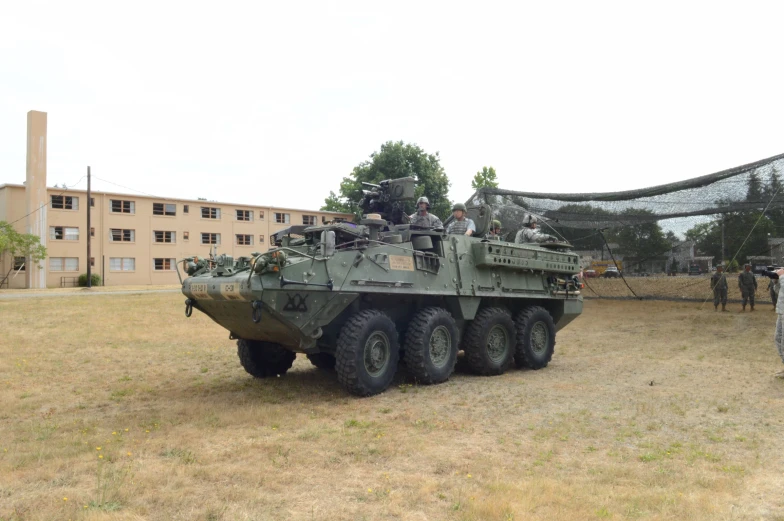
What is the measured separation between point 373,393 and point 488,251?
305 cm

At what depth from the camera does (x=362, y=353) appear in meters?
8.00

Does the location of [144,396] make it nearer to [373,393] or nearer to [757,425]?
[373,393]

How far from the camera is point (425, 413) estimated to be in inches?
287

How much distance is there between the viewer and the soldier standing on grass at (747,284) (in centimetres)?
1593

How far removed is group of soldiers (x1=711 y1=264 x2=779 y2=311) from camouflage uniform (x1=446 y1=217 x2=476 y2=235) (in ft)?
27.9

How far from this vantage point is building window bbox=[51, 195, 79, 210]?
39.8 metres

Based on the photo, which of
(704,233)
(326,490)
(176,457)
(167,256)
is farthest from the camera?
(167,256)

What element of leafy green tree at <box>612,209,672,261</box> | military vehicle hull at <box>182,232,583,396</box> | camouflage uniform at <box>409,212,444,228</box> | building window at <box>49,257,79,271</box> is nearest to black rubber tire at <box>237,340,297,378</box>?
military vehicle hull at <box>182,232,583,396</box>

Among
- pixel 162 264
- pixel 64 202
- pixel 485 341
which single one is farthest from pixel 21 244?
pixel 485 341

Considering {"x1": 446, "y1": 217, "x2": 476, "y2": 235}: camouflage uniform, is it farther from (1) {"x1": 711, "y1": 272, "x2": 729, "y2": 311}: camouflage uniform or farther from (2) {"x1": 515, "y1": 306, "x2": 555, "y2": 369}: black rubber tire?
(1) {"x1": 711, "y1": 272, "x2": 729, "y2": 311}: camouflage uniform

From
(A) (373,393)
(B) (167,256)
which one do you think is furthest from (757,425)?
(B) (167,256)

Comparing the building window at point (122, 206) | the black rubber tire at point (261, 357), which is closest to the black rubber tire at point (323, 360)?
the black rubber tire at point (261, 357)

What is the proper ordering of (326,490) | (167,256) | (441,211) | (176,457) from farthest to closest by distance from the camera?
(167,256) < (441,211) < (176,457) < (326,490)

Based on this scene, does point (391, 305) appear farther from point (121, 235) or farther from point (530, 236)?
point (121, 235)
